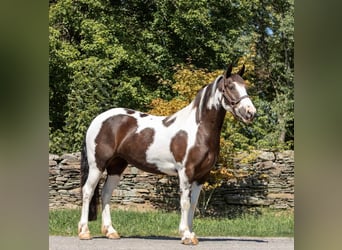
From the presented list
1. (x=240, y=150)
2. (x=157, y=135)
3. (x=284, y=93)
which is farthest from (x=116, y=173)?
(x=284, y=93)

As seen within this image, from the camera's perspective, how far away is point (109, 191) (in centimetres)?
475

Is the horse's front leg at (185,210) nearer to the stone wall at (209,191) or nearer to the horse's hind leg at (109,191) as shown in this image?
the horse's hind leg at (109,191)

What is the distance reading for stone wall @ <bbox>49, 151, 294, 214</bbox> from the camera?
674 cm

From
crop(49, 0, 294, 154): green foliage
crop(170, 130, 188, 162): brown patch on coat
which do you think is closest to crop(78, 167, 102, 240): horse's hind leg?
crop(170, 130, 188, 162): brown patch on coat

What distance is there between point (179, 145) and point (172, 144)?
0.07 metres

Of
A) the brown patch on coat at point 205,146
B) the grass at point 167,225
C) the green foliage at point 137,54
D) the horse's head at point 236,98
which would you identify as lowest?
the grass at point 167,225

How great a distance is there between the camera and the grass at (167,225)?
5.35 meters

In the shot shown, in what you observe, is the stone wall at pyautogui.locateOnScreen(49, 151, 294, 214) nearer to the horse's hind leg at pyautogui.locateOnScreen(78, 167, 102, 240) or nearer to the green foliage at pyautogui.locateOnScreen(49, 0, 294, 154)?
the green foliage at pyautogui.locateOnScreen(49, 0, 294, 154)

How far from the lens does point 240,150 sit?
6809 millimetres

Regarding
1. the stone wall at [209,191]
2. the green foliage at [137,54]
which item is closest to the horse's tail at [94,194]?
the stone wall at [209,191]

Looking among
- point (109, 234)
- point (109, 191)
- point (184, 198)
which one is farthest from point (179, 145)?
point (109, 234)

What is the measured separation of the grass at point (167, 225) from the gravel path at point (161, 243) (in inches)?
10.1

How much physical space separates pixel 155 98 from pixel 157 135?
2322 millimetres

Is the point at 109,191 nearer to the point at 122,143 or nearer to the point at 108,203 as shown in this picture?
the point at 108,203
